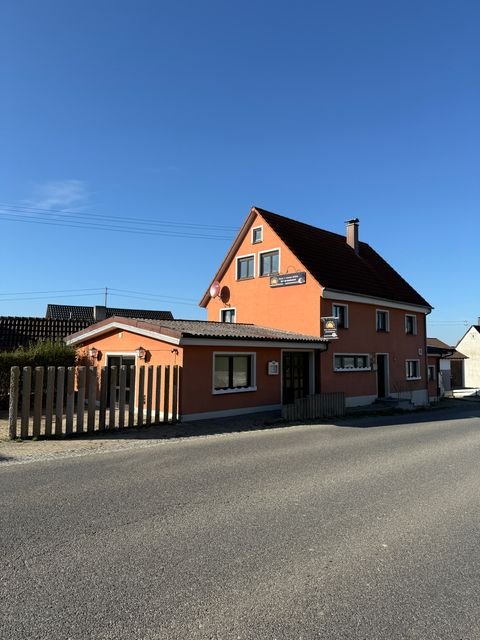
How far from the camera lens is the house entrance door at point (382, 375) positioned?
2497 cm

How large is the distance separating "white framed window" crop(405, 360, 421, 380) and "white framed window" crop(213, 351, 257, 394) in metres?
12.6

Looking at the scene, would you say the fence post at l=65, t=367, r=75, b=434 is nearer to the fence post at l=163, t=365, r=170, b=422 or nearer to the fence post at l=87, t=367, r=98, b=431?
the fence post at l=87, t=367, r=98, b=431

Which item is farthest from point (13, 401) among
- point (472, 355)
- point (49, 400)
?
point (472, 355)

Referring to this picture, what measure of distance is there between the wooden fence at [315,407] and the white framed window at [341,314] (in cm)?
445

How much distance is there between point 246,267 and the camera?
24.6m

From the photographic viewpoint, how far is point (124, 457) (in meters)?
9.41

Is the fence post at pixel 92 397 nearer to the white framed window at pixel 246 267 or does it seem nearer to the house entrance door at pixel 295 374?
the house entrance door at pixel 295 374

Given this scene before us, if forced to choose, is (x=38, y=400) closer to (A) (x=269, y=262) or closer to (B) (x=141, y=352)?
(B) (x=141, y=352)

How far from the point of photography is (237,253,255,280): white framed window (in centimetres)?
2427

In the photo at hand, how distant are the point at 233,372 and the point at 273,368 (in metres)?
1.97

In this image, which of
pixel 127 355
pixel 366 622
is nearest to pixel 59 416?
pixel 127 355

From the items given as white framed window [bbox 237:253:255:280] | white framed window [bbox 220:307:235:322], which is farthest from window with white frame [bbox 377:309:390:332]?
white framed window [bbox 220:307:235:322]

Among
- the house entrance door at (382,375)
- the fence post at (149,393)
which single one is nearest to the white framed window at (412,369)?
the house entrance door at (382,375)

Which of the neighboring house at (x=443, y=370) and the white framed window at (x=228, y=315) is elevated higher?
the white framed window at (x=228, y=315)
